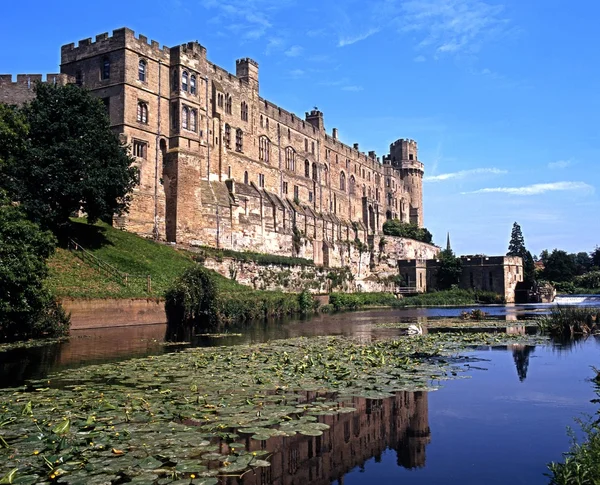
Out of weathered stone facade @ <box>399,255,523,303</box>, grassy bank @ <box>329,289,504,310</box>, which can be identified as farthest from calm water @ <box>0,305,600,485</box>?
weathered stone facade @ <box>399,255,523,303</box>

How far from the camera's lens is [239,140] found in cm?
5303

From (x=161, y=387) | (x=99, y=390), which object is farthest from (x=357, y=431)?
(x=99, y=390)

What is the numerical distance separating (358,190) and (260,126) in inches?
1115

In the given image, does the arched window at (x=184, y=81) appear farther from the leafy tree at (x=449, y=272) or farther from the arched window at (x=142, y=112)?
the leafy tree at (x=449, y=272)

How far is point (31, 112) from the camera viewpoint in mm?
31188

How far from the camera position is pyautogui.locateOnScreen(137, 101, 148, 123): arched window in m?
40.0

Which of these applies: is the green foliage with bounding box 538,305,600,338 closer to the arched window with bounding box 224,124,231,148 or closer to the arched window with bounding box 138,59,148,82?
the arched window with bounding box 138,59,148,82

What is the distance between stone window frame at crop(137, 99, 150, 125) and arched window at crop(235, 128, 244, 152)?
42.5 feet

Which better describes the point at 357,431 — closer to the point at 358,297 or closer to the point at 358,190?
the point at 358,297

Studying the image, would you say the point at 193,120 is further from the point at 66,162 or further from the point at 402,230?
the point at 402,230

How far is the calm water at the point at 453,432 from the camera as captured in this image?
705 centimetres

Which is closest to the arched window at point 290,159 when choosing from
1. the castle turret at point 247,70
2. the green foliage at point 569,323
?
the castle turret at point 247,70

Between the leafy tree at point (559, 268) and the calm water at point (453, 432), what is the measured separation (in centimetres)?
8185

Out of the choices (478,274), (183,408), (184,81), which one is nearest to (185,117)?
(184,81)
